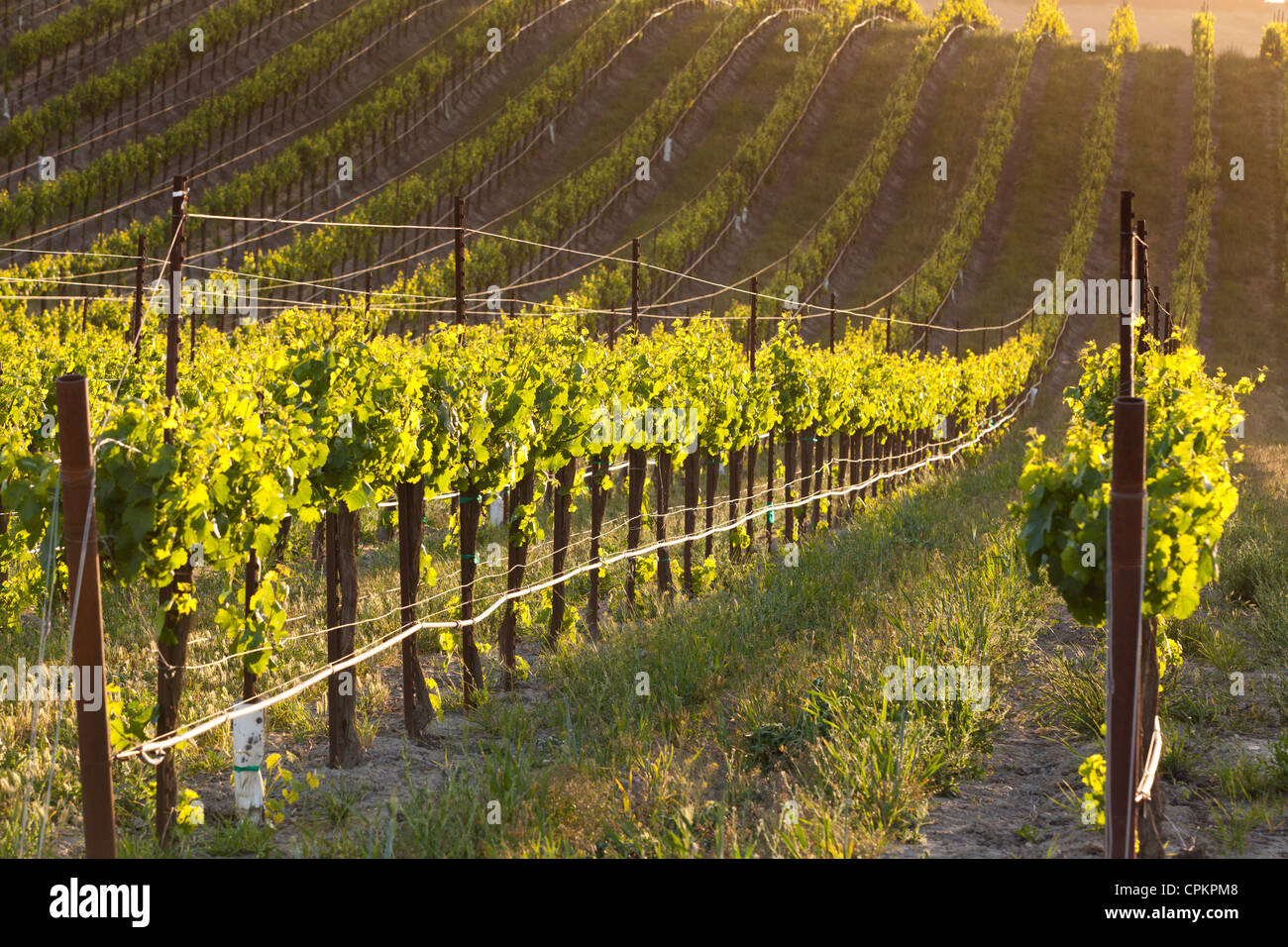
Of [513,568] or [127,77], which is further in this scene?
[127,77]

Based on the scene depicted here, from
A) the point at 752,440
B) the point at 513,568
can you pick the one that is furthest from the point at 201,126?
the point at 513,568

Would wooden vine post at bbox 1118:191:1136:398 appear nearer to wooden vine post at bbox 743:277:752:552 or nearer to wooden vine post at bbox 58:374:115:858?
wooden vine post at bbox 58:374:115:858

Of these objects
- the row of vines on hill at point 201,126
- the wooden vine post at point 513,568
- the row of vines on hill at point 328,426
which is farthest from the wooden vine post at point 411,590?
the row of vines on hill at point 201,126

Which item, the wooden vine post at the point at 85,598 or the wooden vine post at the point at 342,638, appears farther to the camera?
the wooden vine post at the point at 342,638

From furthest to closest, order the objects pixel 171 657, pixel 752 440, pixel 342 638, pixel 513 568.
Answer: pixel 752 440
pixel 513 568
pixel 342 638
pixel 171 657

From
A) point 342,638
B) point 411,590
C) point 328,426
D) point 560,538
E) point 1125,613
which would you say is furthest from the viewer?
point 560,538

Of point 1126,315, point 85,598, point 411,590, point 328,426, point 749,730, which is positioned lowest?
point 749,730

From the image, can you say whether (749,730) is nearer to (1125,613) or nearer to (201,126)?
(1125,613)

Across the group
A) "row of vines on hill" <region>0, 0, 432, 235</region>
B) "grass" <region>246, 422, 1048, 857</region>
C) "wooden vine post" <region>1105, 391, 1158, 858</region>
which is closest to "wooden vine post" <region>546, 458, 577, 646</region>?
"grass" <region>246, 422, 1048, 857</region>

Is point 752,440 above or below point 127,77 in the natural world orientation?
below

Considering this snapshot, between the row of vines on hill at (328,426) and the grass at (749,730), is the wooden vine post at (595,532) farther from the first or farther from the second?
the grass at (749,730)

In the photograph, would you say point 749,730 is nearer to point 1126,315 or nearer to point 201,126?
point 1126,315

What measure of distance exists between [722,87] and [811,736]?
57.8 meters

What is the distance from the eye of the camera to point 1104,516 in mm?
4484
